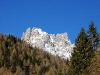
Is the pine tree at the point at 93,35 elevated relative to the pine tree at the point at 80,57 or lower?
elevated

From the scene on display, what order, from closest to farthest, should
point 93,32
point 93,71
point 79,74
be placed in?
point 93,71
point 79,74
point 93,32

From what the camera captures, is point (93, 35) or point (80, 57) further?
point (93, 35)

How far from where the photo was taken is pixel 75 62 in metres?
44.6

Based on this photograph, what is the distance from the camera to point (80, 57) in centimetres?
4434

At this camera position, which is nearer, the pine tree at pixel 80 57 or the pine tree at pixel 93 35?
the pine tree at pixel 80 57

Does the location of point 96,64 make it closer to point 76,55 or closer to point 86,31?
point 76,55

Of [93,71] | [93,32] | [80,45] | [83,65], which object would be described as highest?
[93,32]

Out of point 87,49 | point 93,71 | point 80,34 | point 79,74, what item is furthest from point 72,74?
point 93,71

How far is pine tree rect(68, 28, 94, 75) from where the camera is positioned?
4388 cm

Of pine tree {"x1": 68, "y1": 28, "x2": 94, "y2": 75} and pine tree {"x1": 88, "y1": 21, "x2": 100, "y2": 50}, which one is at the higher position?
pine tree {"x1": 88, "y1": 21, "x2": 100, "y2": 50}

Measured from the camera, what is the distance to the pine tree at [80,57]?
144 feet

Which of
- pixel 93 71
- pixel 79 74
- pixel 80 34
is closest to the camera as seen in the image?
pixel 93 71

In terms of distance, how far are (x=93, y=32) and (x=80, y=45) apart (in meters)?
7.53

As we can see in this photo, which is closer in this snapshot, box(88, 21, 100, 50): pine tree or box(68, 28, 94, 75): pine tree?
box(68, 28, 94, 75): pine tree
